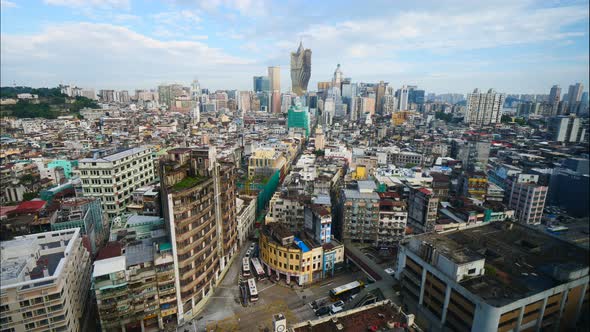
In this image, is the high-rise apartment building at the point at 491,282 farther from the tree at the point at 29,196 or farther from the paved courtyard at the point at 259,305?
the tree at the point at 29,196

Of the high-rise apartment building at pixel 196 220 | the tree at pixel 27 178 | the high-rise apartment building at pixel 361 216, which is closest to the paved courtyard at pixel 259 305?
the high-rise apartment building at pixel 196 220

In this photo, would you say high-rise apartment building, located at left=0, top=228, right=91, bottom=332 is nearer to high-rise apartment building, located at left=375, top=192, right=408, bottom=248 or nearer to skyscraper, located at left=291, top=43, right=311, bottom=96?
high-rise apartment building, located at left=375, top=192, right=408, bottom=248

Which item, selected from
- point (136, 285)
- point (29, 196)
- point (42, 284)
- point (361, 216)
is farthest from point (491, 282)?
point (29, 196)

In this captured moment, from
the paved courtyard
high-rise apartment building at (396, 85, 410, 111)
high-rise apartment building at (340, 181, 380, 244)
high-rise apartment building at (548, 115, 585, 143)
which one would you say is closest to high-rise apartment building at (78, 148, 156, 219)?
the paved courtyard

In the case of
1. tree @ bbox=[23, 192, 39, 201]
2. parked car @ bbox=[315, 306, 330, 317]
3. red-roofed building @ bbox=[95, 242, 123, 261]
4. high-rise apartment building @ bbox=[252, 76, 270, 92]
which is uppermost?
high-rise apartment building @ bbox=[252, 76, 270, 92]

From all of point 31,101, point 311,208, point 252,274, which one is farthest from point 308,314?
point 31,101

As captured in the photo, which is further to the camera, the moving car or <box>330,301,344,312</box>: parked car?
<box>330,301,344,312</box>: parked car
